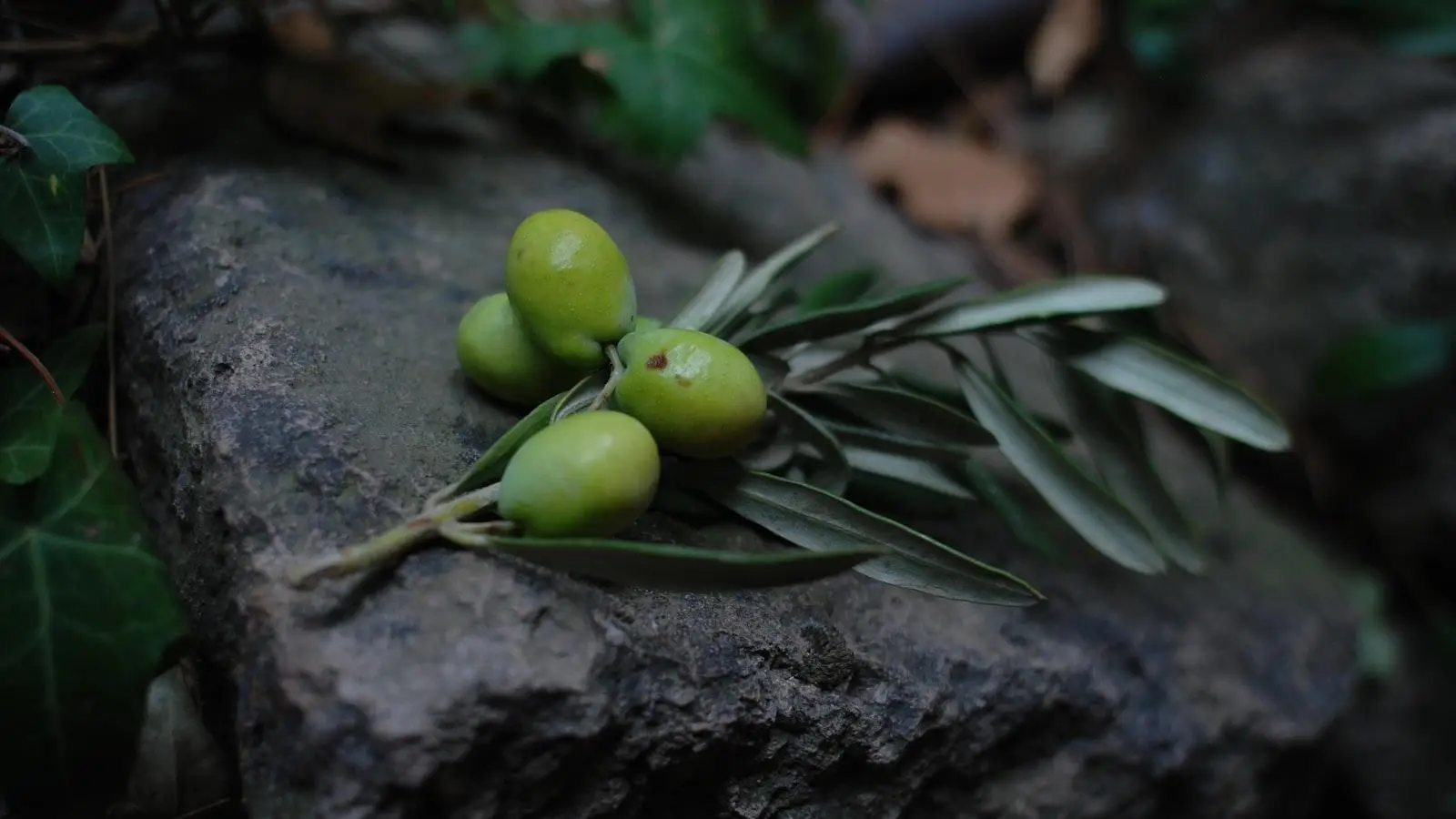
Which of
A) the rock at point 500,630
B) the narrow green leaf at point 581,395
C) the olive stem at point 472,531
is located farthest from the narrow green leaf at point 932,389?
the olive stem at point 472,531

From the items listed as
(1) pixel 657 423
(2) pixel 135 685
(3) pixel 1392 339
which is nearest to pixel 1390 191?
(3) pixel 1392 339

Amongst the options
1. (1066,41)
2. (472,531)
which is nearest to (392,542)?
(472,531)

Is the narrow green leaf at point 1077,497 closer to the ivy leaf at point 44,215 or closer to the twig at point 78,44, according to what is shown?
the ivy leaf at point 44,215

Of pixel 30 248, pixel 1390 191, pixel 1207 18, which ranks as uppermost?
pixel 1207 18

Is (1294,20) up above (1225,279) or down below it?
above

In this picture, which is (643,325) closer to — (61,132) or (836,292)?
(836,292)

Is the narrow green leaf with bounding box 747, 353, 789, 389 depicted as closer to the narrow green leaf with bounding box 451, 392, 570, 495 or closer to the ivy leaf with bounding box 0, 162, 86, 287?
the narrow green leaf with bounding box 451, 392, 570, 495

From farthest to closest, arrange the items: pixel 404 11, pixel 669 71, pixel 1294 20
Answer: pixel 1294 20
pixel 404 11
pixel 669 71

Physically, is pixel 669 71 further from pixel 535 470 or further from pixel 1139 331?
pixel 535 470
